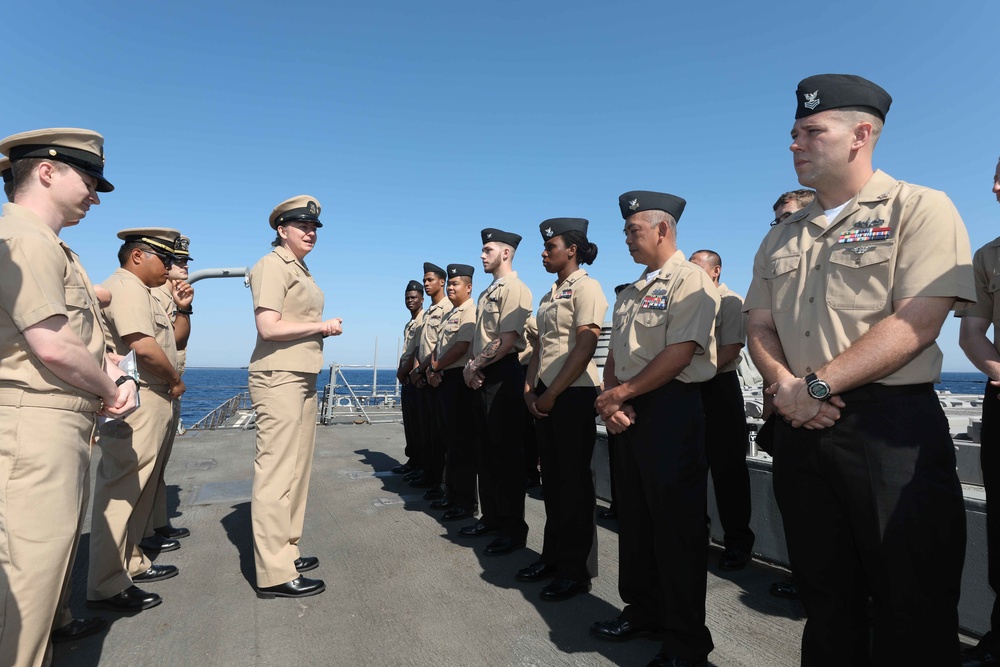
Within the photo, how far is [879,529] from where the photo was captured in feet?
5.44

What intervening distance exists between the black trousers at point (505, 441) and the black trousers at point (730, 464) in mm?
1378

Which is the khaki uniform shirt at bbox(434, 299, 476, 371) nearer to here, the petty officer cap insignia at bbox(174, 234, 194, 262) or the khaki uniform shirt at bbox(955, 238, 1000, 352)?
the petty officer cap insignia at bbox(174, 234, 194, 262)

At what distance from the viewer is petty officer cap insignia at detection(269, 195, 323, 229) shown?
366 centimetres

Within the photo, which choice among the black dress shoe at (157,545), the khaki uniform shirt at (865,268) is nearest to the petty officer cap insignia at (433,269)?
the black dress shoe at (157,545)

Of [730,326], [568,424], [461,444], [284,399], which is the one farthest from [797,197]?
[284,399]

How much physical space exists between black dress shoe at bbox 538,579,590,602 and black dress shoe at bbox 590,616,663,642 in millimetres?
402

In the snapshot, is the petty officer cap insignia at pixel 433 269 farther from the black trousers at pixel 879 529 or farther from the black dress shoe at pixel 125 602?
the black trousers at pixel 879 529

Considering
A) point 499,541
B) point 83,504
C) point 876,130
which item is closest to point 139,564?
point 83,504

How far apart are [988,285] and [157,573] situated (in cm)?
498

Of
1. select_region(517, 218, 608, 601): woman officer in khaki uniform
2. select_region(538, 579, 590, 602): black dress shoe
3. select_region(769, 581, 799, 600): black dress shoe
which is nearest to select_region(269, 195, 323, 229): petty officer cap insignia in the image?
select_region(517, 218, 608, 601): woman officer in khaki uniform

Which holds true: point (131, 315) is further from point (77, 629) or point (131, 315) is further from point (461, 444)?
point (461, 444)

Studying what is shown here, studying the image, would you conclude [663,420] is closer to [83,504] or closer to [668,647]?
[668,647]

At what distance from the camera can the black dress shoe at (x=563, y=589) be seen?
3189 millimetres

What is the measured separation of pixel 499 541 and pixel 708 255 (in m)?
2.77
